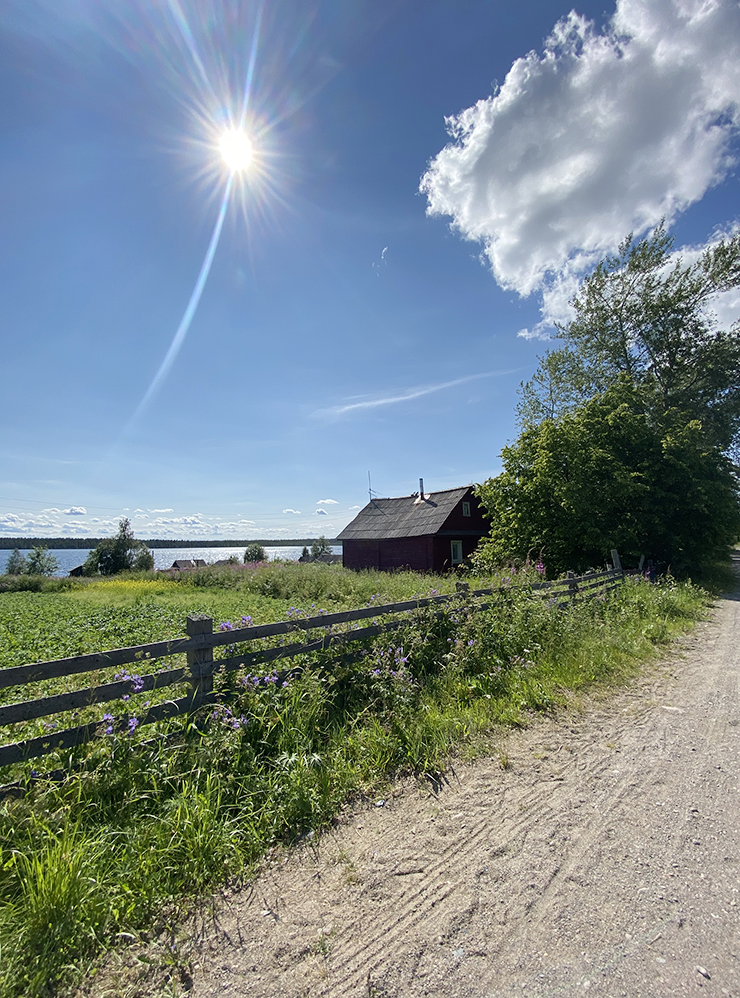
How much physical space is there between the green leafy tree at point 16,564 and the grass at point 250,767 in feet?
193

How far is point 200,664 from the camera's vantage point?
3896mm

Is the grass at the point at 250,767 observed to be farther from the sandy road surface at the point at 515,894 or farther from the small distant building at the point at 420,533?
the small distant building at the point at 420,533

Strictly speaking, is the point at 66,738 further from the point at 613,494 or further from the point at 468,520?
the point at 468,520

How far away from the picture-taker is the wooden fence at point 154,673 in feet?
9.89

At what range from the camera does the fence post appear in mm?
3865

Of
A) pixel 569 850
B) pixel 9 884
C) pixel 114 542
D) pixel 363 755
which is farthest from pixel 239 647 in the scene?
pixel 114 542

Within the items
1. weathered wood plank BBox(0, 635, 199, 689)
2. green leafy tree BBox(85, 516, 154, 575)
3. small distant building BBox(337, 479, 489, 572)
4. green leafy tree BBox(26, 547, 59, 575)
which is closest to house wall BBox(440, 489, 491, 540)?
small distant building BBox(337, 479, 489, 572)

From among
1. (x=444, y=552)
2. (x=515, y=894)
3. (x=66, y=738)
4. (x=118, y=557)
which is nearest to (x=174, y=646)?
(x=66, y=738)

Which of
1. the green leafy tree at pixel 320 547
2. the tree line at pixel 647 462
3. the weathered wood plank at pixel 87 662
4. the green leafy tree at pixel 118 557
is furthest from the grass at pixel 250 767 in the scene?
the green leafy tree at pixel 320 547

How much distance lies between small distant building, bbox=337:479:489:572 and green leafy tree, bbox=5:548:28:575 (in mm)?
40905

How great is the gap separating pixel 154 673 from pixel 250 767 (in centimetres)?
121

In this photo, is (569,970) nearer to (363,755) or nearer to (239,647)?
(363,755)

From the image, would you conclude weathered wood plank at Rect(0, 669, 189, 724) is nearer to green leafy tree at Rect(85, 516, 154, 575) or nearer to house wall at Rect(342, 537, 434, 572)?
house wall at Rect(342, 537, 434, 572)

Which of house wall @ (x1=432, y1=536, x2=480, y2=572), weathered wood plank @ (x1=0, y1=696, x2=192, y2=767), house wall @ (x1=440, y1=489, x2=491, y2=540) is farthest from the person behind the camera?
house wall @ (x1=440, y1=489, x2=491, y2=540)
